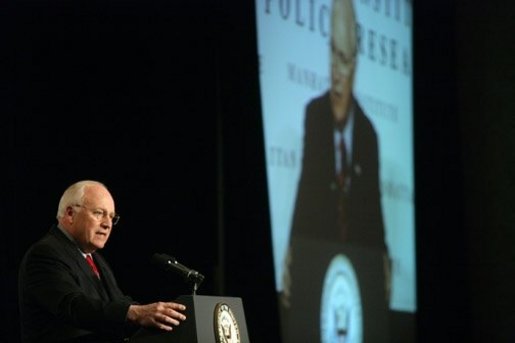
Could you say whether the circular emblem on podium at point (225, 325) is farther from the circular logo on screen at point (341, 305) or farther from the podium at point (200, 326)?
the circular logo on screen at point (341, 305)

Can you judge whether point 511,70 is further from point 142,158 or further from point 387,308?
point 142,158

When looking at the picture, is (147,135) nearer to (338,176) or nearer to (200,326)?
(338,176)

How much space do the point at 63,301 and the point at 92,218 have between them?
0.37 metres

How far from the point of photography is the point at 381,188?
6613 mm

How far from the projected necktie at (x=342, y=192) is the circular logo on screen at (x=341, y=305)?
0.55ft

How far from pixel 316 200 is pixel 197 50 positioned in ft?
3.67

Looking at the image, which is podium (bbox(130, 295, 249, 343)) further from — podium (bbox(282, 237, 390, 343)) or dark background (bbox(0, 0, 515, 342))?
podium (bbox(282, 237, 390, 343))

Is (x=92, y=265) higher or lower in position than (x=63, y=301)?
higher

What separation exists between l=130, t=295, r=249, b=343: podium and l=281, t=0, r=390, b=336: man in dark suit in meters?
2.09

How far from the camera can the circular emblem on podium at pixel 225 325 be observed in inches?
124

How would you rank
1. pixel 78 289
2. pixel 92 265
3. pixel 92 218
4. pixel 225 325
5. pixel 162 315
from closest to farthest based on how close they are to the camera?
pixel 162 315
pixel 225 325
pixel 78 289
pixel 92 218
pixel 92 265

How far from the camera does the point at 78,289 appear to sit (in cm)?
332

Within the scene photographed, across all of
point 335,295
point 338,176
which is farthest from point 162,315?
point 338,176

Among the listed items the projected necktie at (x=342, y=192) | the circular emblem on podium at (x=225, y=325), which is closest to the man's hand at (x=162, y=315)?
the circular emblem on podium at (x=225, y=325)
